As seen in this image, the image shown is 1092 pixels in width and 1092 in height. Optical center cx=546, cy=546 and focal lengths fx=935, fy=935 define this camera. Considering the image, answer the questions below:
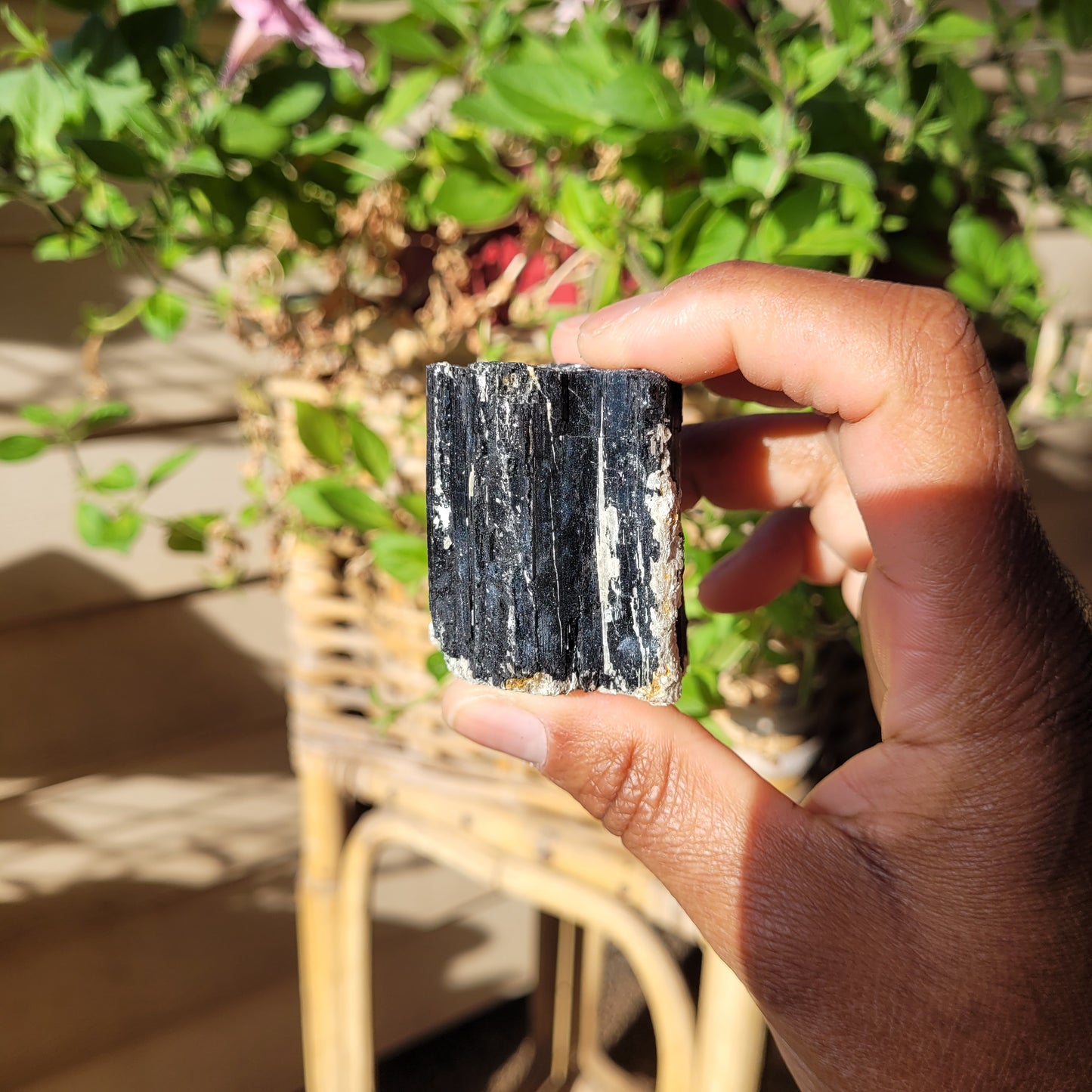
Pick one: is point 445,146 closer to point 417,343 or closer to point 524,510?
point 417,343

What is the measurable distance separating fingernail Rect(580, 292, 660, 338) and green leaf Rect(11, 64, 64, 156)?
1.27 ft

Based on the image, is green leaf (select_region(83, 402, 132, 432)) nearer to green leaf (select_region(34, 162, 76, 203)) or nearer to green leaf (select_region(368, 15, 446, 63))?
green leaf (select_region(34, 162, 76, 203))

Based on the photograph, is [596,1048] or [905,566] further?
[596,1048]

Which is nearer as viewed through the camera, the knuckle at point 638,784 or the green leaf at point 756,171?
the knuckle at point 638,784

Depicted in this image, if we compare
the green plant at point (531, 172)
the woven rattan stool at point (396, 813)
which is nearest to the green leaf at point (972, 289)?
the green plant at point (531, 172)

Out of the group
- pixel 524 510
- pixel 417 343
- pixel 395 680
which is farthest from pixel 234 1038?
pixel 524 510

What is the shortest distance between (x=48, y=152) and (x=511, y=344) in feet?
1.17

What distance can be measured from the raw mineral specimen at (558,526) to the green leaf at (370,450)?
0.78 feet

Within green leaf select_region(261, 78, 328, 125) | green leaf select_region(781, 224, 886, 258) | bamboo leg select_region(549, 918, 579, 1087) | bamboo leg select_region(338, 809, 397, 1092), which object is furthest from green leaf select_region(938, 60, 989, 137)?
bamboo leg select_region(549, 918, 579, 1087)

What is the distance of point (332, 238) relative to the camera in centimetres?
80

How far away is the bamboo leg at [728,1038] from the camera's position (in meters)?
0.73

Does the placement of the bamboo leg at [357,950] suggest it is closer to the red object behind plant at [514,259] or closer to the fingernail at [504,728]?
the fingernail at [504,728]

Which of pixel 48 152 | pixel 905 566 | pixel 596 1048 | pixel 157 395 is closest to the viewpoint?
pixel 905 566

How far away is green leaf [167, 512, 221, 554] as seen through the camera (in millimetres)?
840
